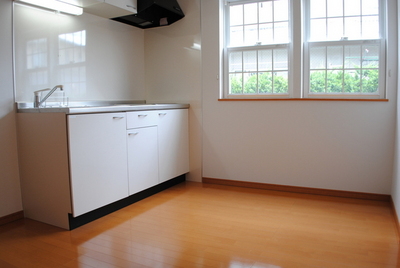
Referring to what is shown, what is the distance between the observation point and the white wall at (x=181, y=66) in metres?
4.11

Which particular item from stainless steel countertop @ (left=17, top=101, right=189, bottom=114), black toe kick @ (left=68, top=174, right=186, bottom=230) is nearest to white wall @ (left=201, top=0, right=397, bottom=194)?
black toe kick @ (left=68, top=174, right=186, bottom=230)

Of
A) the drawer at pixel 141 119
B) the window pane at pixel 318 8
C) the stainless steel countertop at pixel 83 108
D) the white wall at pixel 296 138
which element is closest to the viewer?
the stainless steel countertop at pixel 83 108

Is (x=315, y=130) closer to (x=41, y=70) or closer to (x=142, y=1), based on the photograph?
(x=142, y=1)

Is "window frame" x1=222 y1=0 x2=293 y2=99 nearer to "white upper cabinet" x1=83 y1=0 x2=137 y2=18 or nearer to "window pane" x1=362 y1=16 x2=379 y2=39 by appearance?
"window pane" x1=362 y1=16 x2=379 y2=39

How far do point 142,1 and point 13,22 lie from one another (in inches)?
50.8

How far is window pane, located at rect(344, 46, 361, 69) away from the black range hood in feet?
6.27

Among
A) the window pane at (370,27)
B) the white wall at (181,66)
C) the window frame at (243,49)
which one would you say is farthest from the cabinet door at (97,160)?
the window pane at (370,27)

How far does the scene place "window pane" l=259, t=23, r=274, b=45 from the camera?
380 centimetres

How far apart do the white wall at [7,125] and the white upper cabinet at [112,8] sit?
0.76m

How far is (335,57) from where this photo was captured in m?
3.52

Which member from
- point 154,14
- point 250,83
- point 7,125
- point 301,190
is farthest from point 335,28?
point 7,125

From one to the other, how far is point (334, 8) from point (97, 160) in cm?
277

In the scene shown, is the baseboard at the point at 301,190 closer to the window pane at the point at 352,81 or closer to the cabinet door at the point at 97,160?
the window pane at the point at 352,81

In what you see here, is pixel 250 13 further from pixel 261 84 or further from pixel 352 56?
pixel 352 56
